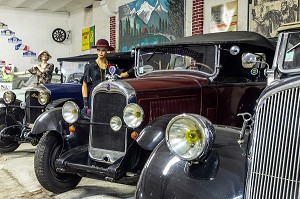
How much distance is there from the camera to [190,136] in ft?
6.82

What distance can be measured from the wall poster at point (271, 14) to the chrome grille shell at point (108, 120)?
441 centimetres

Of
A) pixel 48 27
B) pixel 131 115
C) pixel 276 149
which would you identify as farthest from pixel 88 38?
pixel 276 149

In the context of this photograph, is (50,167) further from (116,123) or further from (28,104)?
(28,104)

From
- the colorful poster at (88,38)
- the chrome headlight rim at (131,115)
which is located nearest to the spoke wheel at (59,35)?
the colorful poster at (88,38)

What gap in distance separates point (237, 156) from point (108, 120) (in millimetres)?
1900

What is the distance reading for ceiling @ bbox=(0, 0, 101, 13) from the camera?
14117 millimetres

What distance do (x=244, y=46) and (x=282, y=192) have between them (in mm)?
2907

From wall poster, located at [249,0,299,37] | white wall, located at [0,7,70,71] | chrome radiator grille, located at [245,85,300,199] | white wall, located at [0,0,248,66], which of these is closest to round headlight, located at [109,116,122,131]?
chrome radiator grille, located at [245,85,300,199]

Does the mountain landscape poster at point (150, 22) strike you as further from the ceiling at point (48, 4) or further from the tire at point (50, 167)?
the tire at point (50, 167)

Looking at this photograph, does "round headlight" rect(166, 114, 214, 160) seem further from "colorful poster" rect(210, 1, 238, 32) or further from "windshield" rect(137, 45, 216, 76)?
"colorful poster" rect(210, 1, 238, 32)

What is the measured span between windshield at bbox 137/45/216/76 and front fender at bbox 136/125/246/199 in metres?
1.87

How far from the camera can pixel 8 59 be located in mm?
14625

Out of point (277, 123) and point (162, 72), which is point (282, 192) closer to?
point (277, 123)

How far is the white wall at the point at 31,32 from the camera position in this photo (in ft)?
47.9
